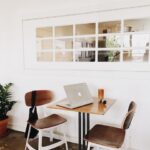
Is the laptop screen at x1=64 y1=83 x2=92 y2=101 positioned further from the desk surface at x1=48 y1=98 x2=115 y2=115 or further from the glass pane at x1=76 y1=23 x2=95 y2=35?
the glass pane at x1=76 y1=23 x2=95 y2=35

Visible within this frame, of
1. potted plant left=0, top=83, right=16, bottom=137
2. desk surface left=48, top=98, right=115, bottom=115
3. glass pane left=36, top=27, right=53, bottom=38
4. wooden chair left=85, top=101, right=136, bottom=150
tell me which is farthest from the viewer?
potted plant left=0, top=83, right=16, bottom=137

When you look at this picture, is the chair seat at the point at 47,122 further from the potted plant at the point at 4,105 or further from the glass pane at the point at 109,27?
the glass pane at the point at 109,27

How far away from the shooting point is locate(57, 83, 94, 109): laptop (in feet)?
6.53

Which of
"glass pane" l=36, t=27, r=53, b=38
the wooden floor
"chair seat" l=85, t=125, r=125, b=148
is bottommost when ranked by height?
the wooden floor

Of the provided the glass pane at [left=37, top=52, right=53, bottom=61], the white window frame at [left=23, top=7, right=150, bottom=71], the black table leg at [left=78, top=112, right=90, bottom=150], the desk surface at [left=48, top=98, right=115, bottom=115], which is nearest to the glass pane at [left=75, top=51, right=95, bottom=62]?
the white window frame at [left=23, top=7, right=150, bottom=71]

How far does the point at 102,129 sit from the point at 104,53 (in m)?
0.96

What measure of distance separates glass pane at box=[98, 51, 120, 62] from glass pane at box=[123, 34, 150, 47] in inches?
6.3

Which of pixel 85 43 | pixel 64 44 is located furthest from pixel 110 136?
pixel 64 44

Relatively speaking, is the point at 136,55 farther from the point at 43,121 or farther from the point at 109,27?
the point at 43,121

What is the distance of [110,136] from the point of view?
1.93m

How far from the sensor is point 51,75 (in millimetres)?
2750

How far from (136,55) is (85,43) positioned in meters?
0.68

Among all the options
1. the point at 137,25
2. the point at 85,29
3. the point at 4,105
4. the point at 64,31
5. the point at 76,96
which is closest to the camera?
the point at 76,96

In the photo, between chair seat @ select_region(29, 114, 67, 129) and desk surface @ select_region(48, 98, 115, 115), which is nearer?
desk surface @ select_region(48, 98, 115, 115)
